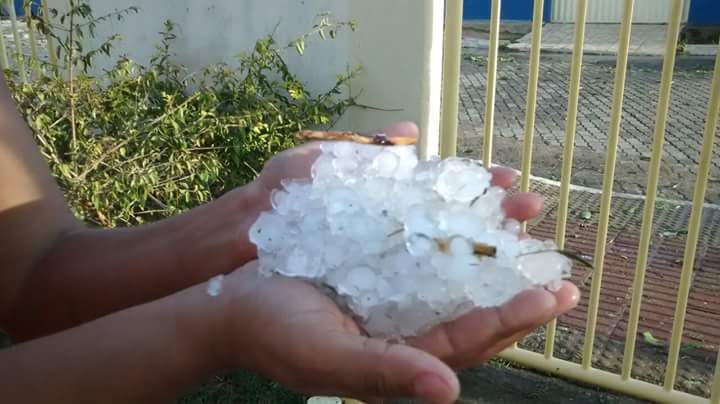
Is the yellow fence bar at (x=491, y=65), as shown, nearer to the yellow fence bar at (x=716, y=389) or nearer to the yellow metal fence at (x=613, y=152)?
the yellow metal fence at (x=613, y=152)

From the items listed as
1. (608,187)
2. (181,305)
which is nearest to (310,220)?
(181,305)

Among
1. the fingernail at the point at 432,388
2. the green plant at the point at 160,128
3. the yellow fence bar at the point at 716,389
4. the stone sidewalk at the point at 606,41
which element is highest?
the fingernail at the point at 432,388

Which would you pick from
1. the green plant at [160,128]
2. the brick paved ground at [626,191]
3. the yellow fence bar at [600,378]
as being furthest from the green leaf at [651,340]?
the green plant at [160,128]

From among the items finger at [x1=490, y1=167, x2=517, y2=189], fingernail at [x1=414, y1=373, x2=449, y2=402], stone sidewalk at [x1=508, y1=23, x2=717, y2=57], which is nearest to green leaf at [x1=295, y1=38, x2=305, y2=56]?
finger at [x1=490, y1=167, x2=517, y2=189]

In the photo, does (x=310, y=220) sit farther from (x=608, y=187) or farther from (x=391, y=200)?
(x=608, y=187)

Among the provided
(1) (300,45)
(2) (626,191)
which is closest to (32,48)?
(1) (300,45)
